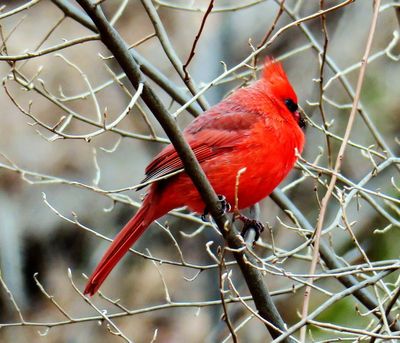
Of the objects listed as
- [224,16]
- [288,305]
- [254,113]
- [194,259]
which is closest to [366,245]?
[288,305]

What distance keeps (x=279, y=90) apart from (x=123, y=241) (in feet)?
3.53

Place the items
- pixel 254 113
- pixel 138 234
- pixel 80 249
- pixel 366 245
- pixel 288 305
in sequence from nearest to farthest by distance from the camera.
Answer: pixel 138 234, pixel 254 113, pixel 366 245, pixel 288 305, pixel 80 249

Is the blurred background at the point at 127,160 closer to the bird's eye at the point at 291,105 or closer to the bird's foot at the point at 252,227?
the bird's eye at the point at 291,105

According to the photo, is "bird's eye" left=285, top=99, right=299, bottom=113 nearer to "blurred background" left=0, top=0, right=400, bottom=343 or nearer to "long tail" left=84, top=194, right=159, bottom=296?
"long tail" left=84, top=194, right=159, bottom=296

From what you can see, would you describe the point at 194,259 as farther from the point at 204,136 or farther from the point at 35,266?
the point at 204,136

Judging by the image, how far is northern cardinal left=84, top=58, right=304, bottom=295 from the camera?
3861 millimetres

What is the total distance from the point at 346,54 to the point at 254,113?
349 cm

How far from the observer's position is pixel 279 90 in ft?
13.9

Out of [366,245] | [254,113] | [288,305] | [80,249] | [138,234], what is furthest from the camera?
[80,249]

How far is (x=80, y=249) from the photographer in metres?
7.44

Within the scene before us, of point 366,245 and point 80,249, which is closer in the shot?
point 366,245

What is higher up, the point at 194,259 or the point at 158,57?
the point at 158,57

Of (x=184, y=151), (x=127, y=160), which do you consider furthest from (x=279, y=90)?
(x=127, y=160)

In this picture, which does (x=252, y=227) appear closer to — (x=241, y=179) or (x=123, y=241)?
(x=241, y=179)
